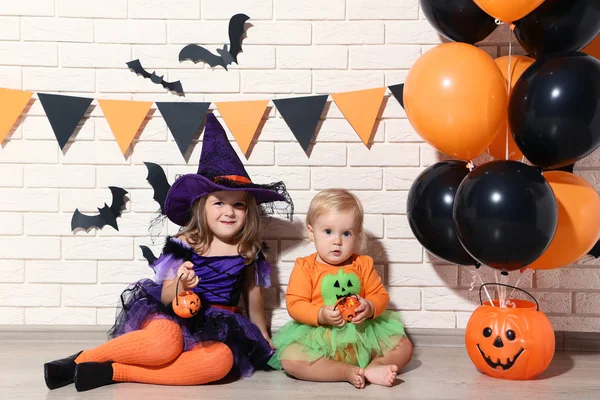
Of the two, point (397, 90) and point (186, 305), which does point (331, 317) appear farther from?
point (397, 90)

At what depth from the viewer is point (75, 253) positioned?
8.29 ft

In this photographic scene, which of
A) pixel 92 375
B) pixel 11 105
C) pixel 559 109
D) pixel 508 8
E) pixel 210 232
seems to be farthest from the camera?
pixel 11 105

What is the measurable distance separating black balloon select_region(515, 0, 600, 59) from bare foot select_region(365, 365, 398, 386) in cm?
107

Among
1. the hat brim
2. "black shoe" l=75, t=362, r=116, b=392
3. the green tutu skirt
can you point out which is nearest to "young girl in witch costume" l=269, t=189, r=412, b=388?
the green tutu skirt

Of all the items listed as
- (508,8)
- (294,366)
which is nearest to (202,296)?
(294,366)

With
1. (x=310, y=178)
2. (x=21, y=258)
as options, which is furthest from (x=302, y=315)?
(x=21, y=258)

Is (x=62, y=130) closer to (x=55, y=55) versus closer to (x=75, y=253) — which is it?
(x=55, y=55)

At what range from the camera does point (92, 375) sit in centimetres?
196

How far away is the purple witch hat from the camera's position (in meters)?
2.25

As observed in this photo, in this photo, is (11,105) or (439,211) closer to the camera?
(439,211)

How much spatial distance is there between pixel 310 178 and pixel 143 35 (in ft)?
2.78

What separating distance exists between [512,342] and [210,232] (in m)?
1.09

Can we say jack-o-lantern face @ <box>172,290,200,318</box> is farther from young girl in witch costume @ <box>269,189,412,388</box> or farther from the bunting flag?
the bunting flag

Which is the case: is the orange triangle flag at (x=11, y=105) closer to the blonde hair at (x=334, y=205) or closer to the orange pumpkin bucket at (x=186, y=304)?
the orange pumpkin bucket at (x=186, y=304)
